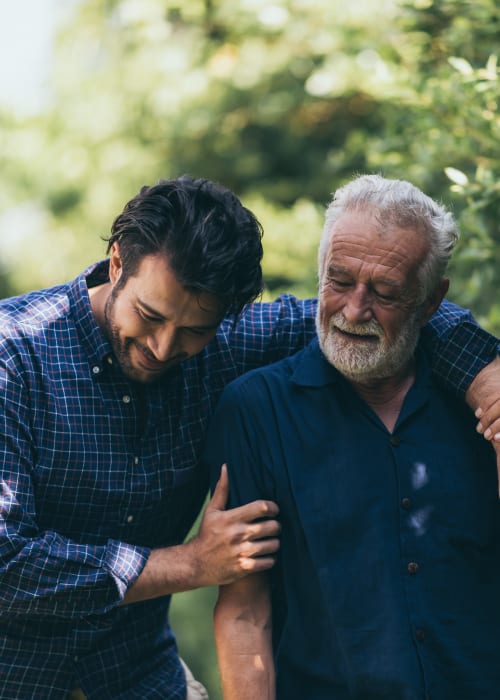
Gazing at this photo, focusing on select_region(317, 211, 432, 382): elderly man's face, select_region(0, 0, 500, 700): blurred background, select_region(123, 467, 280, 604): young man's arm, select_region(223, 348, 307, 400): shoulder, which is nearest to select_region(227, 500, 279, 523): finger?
select_region(123, 467, 280, 604): young man's arm

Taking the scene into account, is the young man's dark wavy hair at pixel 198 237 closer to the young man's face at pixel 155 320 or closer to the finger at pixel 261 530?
the young man's face at pixel 155 320

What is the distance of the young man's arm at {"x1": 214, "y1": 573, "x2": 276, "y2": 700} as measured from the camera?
2.30 metres

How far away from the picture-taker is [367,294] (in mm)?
2354

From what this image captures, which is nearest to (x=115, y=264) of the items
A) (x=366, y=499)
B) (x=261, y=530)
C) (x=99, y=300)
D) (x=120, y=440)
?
(x=99, y=300)

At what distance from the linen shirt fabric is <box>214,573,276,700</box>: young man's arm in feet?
0.16

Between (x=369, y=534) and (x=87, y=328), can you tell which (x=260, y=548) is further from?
(x=87, y=328)

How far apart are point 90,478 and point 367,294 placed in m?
0.83

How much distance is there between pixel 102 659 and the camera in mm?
2477

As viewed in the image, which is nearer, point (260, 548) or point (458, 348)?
point (260, 548)

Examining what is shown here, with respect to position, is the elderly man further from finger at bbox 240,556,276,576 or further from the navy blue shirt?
the navy blue shirt

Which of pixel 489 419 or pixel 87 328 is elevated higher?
pixel 87 328

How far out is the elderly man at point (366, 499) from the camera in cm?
227

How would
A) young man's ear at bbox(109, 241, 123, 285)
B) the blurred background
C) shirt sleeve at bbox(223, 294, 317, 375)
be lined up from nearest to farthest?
young man's ear at bbox(109, 241, 123, 285)
shirt sleeve at bbox(223, 294, 317, 375)
the blurred background

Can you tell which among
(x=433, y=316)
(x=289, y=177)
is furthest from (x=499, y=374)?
(x=289, y=177)
